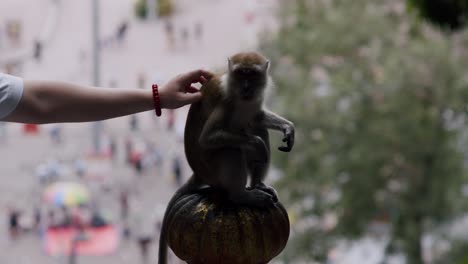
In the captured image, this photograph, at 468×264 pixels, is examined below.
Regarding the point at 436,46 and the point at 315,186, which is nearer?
the point at 436,46

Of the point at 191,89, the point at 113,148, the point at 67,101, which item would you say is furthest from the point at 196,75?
the point at 113,148

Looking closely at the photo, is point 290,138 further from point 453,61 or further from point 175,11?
point 175,11

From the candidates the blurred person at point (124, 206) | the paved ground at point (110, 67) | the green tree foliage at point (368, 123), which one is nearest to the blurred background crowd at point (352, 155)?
the green tree foliage at point (368, 123)

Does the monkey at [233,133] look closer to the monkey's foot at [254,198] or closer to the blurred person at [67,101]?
the monkey's foot at [254,198]

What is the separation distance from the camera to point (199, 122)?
72.1 inches

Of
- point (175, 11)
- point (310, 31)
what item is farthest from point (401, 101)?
point (175, 11)

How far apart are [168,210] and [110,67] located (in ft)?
47.9

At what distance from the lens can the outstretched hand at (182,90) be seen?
66.9 inches

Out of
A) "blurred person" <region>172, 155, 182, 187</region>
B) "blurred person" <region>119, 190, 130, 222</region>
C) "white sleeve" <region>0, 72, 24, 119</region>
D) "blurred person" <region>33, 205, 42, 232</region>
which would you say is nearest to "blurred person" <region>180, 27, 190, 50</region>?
"blurred person" <region>172, 155, 182, 187</region>

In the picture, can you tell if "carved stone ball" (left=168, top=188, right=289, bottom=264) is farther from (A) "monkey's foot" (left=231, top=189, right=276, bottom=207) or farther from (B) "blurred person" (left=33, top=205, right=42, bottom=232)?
(B) "blurred person" (left=33, top=205, right=42, bottom=232)

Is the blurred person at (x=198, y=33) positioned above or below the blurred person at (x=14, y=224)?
above

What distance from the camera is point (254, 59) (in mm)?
1826

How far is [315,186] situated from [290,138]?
291 inches

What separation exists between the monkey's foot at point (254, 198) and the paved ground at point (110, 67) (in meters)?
8.54
